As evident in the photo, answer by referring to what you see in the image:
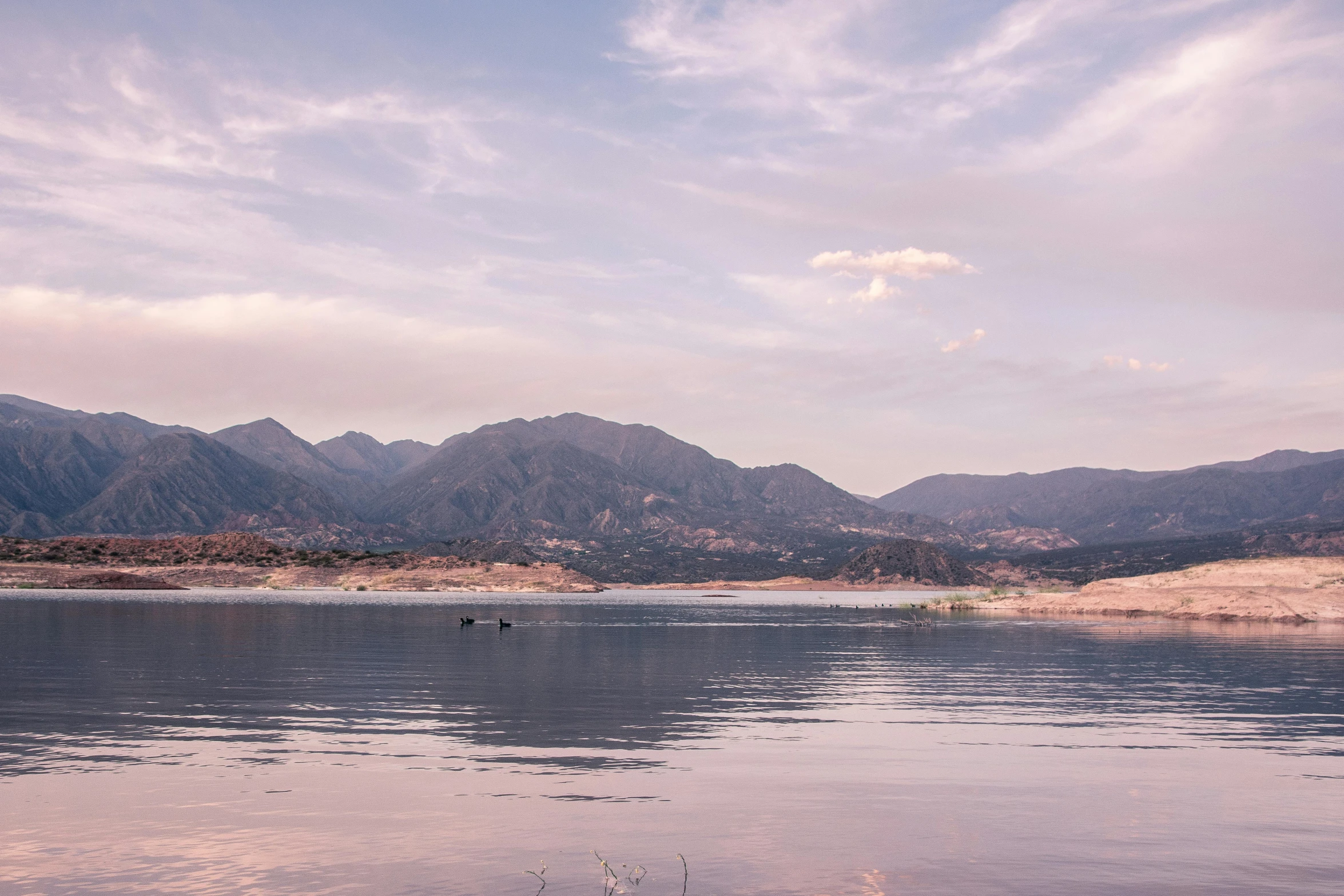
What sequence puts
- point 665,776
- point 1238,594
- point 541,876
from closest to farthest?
point 541,876 → point 665,776 → point 1238,594

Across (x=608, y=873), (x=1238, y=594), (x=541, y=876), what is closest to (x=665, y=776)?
(x=608, y=873)

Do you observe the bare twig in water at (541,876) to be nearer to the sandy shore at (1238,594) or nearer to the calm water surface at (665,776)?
the calm water surface at (665,776)

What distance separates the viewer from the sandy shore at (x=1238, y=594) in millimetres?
114750

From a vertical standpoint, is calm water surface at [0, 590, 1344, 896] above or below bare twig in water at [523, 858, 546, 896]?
below

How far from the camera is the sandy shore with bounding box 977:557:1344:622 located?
115 meters

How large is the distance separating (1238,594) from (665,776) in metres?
119

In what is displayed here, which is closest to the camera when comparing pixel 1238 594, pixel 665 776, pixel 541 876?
pixel 541 876

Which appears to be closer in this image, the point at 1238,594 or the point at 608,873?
the point at 608,873

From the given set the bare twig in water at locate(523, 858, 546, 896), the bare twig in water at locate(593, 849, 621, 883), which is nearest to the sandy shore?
the bare twig in water at locate(593, 849, 621, 883)

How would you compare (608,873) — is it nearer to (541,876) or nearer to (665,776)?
(541,876)

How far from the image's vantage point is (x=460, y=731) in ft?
112

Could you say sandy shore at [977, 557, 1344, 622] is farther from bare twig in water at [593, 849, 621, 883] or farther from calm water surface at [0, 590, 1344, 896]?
bare twig in water at [593, 849, 621, 883]

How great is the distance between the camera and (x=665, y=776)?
1045 inches

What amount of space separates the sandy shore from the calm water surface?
213ft
